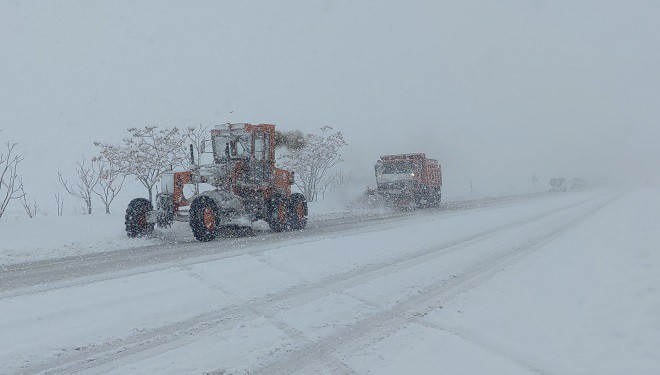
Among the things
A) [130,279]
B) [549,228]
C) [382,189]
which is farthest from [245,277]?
[382,189]

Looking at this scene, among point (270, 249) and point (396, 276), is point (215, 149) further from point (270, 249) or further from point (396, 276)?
point (396, 276)

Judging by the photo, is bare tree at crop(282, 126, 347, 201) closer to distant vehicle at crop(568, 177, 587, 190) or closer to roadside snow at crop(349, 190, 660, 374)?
roadside snow at crop(349, 190, 660, 374)

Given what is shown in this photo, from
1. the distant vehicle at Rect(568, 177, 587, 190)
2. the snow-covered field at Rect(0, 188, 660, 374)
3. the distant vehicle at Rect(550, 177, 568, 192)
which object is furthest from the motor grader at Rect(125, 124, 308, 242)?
the distant vehicle at Rect(568, 177, 587, 190)

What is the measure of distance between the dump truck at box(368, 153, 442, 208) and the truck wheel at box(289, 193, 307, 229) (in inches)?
450

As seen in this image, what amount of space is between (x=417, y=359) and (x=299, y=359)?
0.98m

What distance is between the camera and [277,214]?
1591 centimetres

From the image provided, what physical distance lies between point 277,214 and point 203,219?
3.16 m

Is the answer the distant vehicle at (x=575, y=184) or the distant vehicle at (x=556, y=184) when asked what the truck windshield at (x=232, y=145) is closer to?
the distant vehicle at (x=556, y=184)

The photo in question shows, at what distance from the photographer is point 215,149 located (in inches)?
609

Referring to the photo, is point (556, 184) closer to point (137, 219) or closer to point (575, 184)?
point (575, 184)

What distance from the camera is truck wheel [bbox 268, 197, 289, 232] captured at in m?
15.9

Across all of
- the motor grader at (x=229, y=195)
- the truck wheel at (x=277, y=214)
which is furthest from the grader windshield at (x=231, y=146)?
the truck wheel at (x=277, y=214)

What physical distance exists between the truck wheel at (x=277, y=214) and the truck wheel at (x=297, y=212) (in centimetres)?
28

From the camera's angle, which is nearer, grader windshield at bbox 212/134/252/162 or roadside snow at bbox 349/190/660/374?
roadside snow at bbox 349/190/660/374
